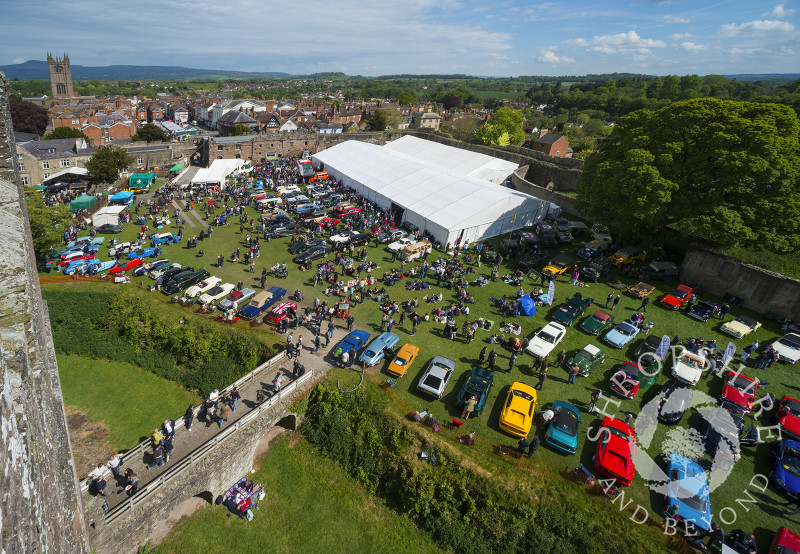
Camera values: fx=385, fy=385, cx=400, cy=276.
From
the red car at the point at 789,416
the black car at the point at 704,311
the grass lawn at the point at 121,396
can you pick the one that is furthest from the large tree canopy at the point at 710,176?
the grass lawn at the point at 121,396

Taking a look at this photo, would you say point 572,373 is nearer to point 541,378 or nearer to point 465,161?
point 541,378

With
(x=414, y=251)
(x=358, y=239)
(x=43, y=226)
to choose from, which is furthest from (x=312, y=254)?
(x=43, y=226)

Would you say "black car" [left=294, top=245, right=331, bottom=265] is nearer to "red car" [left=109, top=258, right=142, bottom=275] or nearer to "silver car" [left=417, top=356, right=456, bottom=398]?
"red car" [left=109, top=258, right=142, bottom=275]

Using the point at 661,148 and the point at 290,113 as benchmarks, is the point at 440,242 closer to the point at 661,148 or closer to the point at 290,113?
the point at 661,148

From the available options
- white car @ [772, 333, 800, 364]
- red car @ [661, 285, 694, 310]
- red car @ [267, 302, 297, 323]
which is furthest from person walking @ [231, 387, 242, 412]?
white car @ [772, 333, 800, 364]

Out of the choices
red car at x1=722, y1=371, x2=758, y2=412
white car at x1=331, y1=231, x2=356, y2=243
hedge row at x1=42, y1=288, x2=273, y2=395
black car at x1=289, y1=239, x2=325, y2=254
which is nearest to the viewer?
red car at x1=722, y1=371, x2=758, y2=412
